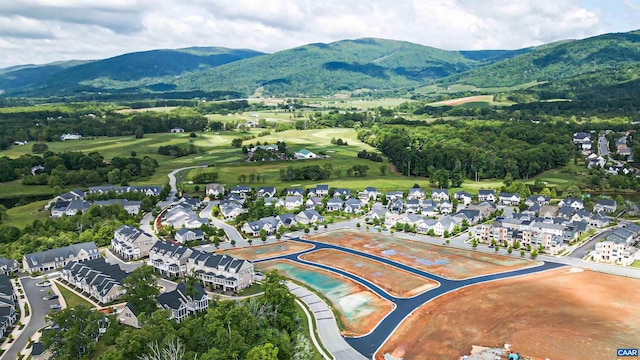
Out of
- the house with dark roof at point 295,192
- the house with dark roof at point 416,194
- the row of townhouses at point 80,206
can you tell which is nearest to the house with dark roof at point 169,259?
the row of townhouses at point 80,206

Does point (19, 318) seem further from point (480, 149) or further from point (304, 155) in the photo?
point (480, 149)

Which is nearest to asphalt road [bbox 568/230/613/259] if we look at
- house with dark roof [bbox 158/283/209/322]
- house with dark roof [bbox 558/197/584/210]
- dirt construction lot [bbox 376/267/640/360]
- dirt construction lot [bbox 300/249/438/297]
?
dirt construction lot [bbox 376/267/640/360]

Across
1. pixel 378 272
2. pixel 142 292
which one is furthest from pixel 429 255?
pixel 142 292

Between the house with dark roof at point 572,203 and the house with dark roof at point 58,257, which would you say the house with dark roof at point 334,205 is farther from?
the house with dark roof at point 58,257

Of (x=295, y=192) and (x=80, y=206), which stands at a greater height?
(x=295, y=192)

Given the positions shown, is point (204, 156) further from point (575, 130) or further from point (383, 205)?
point (575, 130)

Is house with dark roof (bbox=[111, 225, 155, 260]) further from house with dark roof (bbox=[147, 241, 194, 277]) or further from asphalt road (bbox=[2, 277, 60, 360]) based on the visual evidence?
asphalt road (bbox=[2, 277, 60, 360])
